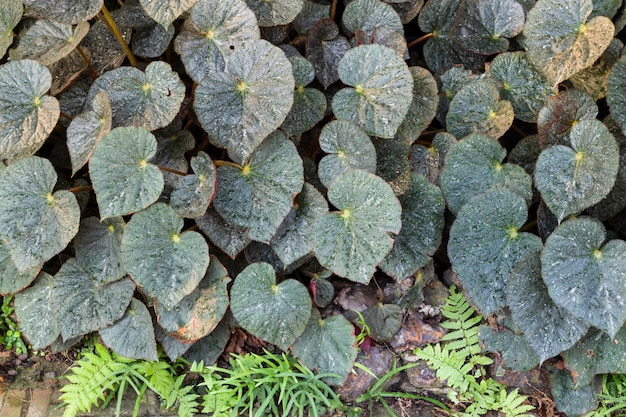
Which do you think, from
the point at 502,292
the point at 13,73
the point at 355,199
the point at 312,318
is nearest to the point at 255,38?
the point at 355,199

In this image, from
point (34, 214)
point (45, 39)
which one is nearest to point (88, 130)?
point (34, 214)

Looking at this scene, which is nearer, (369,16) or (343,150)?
(343,150)

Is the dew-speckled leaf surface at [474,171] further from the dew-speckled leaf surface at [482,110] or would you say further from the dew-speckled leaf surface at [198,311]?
the dew-speckled leaf surface at [198,311]

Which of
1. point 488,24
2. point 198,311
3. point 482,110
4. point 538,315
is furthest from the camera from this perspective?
point 488,24

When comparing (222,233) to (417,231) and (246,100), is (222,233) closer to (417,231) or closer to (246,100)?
(246,100)

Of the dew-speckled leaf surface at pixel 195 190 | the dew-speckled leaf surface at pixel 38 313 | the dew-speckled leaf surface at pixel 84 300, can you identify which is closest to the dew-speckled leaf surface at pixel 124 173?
the dew-speckled leaf surface at pixel 195 190

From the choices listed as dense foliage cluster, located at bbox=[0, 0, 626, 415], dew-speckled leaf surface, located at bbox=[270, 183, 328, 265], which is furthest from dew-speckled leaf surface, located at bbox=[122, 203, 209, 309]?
dew-speckled leaf surface, located at bbox=[270, 183, 328, 265]
